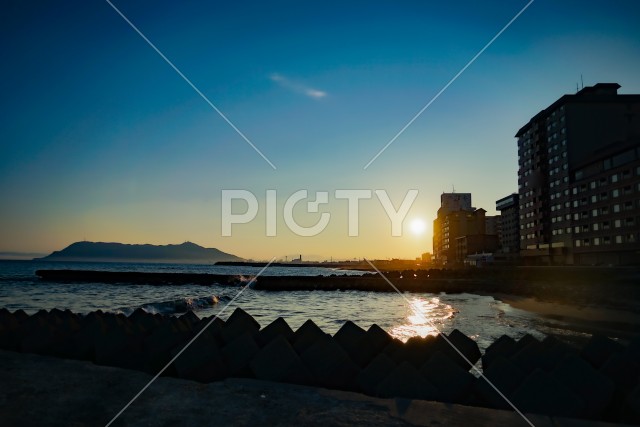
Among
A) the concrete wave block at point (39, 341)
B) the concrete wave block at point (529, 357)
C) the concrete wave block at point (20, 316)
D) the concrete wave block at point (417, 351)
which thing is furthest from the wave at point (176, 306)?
the concrete wave block at point (529, 357)

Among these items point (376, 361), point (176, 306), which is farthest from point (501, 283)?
point (376, 361)

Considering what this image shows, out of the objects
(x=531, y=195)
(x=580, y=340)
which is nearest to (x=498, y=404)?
(x=580, y=340)

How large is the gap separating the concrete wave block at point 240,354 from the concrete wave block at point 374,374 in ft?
5.26

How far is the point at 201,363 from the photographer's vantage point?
17.9 ft

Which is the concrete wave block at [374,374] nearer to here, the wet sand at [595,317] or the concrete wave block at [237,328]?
the concrete wave block at [237,328]

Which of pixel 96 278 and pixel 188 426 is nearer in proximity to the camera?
pixel 188 426

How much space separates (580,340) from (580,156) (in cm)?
7493

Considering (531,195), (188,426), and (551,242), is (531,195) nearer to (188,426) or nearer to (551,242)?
(551,242)

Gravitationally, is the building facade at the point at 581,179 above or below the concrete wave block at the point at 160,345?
above

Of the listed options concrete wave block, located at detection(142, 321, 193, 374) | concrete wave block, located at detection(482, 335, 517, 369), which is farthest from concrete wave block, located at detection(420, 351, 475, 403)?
concrete wave block, located at detection(142, 321, 193, 374)

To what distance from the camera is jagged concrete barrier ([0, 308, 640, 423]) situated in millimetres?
4527

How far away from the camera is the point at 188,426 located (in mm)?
3338

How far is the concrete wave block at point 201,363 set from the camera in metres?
5.34

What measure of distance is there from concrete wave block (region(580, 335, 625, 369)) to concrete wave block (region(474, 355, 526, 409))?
210 centimetres
